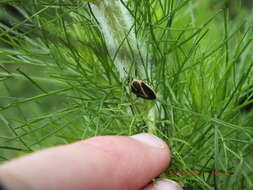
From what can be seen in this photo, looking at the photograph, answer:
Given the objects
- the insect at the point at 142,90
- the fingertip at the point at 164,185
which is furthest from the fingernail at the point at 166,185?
the insect at the point at 142,90

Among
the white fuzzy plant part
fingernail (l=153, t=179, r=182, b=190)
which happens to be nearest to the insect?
the white fuzzy plant part

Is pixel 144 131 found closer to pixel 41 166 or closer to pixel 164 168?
pixel 164 168

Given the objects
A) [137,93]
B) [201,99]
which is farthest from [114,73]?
[201,99]

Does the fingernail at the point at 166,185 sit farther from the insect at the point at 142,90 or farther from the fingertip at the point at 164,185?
the insect at the point at 142,90

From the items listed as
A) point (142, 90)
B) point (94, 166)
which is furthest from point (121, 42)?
point (94, 166)

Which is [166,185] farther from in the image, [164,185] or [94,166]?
[94,166]

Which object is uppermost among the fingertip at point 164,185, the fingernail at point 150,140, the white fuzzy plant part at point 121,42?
the white fuzzy plant part at point 121,42

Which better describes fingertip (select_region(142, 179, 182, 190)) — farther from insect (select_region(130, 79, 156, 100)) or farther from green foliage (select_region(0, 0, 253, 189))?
insect (select_region(130, 79, 156, 100))

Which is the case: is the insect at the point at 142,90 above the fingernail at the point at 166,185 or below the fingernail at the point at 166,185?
above
